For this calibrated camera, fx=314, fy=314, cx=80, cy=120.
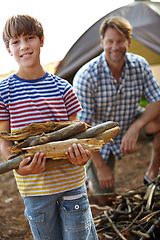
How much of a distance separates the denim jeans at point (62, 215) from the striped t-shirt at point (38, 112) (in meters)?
0.03

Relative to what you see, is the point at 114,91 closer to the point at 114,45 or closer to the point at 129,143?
the point at 114,45

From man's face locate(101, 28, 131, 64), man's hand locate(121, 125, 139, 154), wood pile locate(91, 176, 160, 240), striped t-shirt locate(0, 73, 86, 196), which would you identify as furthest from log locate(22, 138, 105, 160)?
man's face locate(101, 28, 131, 64)

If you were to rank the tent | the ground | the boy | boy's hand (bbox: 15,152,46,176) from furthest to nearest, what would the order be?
the tent → the ground → the boy → boy's hand (bbox: 15,152,46,176)

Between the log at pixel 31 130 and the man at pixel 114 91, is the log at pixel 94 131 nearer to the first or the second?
the log at pixel 31 130

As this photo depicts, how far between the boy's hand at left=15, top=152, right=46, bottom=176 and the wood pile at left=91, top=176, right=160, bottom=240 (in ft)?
2.54

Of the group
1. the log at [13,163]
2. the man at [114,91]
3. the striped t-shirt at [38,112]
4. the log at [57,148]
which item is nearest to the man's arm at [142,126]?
the man at [114,91]

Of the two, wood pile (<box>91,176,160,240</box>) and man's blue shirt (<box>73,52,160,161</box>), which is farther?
man's blue shirt (<box>73,52,160,161</box>)

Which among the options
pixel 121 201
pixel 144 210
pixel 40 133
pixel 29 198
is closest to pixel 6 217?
pixel 121 201

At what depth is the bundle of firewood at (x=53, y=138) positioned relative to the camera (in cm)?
109

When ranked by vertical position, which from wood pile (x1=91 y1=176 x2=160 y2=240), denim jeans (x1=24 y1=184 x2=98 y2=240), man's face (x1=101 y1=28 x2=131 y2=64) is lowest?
wood pile (x1=91 y1=176 x2=160 y2=240)

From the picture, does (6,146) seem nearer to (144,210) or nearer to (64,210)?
(64,210)

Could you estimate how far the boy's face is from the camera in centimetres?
118

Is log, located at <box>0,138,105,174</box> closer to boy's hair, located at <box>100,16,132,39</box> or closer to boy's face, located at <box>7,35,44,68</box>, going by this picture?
boy's face, located at <box>7,35,44,68</box>

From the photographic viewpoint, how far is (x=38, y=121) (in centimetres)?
120
